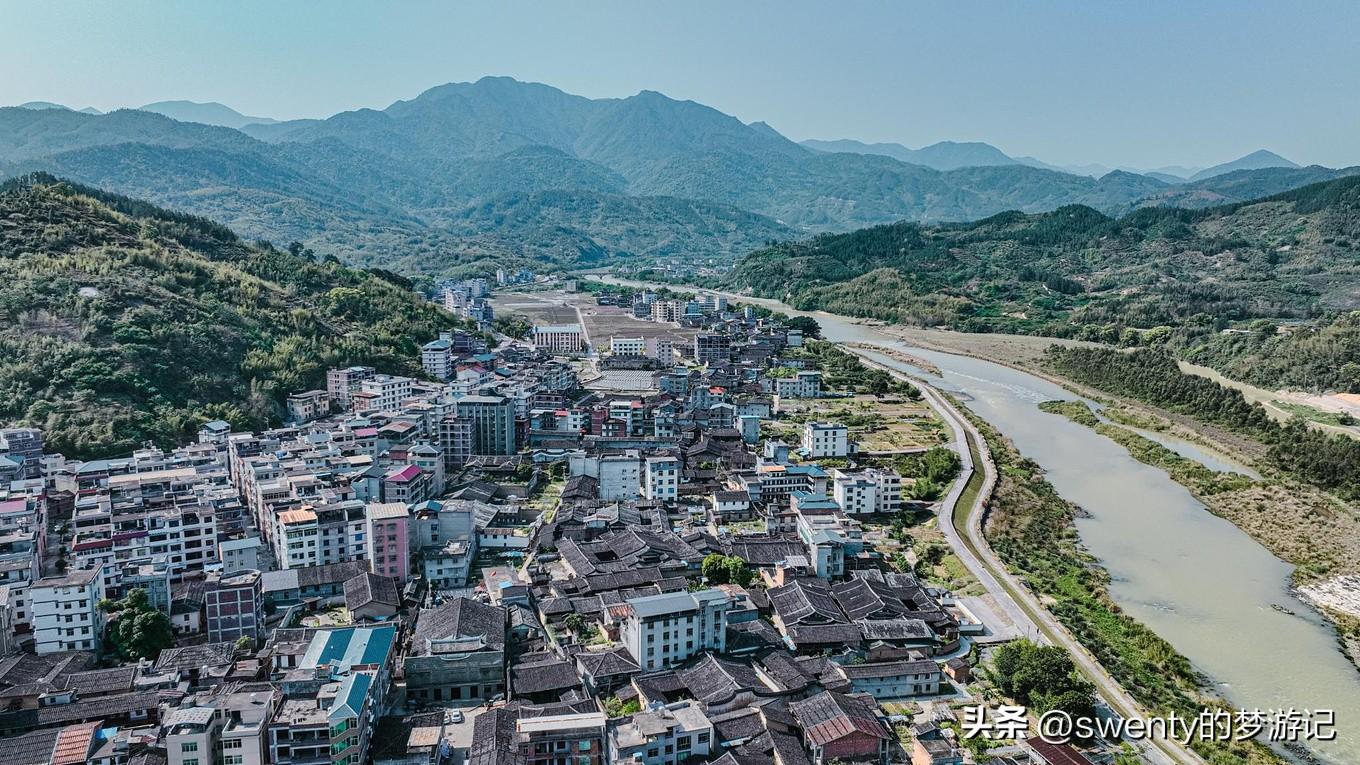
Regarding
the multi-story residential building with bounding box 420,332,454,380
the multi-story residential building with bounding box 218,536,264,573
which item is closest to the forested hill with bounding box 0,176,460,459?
the multi-story residential building with bounding box 420,332,454,380

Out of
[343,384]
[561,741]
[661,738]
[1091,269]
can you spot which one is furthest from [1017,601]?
[1091,269]

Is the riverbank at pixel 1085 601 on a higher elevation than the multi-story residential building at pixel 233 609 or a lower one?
lower

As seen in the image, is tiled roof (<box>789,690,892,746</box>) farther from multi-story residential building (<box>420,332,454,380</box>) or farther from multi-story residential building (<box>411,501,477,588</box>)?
multi-story residential building (<box>420,332,454,380</box>)

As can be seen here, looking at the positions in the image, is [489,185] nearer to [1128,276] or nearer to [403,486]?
[1128,276]

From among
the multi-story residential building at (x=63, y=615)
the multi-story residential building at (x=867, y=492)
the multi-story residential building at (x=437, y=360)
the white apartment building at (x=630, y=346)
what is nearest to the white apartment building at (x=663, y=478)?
the multi-story residential building at (x=867, y=492)

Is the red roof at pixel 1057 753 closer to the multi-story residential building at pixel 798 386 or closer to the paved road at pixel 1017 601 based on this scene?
the paved road at pixel 1017 601

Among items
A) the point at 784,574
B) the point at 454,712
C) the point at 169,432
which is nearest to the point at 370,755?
the point at 454,712
